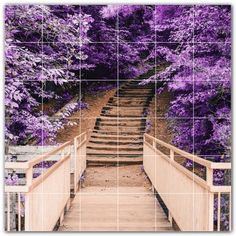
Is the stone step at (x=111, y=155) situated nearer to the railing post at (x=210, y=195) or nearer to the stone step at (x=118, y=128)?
the stone step at (x=118, y=128)

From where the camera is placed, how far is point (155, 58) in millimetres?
3348

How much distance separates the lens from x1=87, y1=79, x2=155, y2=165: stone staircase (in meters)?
3.34

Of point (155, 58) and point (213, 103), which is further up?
point (155, 58)

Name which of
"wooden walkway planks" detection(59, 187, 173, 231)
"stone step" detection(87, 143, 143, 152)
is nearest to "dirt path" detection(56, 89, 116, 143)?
"stone step" detection(87, 143, 143, 152)

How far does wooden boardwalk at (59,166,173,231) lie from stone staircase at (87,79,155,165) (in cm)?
12

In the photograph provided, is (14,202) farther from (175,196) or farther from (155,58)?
(155,58)

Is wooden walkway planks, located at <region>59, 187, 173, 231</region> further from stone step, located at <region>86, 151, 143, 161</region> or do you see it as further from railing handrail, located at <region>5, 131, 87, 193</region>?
railing handrail, located at <region>5, 131, 87, 193</region>

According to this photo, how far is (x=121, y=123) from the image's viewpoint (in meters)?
3.37

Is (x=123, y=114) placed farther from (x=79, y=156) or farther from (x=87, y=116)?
(x=79, y=156)

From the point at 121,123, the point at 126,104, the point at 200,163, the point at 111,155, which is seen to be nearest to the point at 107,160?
the point at 111,155

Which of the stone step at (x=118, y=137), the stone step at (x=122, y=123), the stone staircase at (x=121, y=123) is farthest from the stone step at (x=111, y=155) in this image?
the stone step at (x=122, y=123)

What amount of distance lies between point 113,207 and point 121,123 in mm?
642

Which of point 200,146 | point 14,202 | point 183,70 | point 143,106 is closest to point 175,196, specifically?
point 200,146

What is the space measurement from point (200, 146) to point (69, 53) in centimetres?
123
